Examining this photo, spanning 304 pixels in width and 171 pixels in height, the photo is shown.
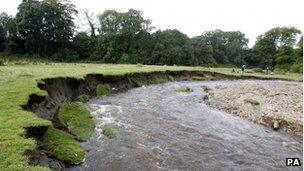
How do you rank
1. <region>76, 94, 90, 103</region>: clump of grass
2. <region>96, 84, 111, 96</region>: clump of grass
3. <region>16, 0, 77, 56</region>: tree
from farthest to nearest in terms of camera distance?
<region>16, 0, 77, 56</region>: tree
<region>96, 84, 111, 96</region>: clump of grass
<region>76, 94, 90, 103</region>: clump of grass

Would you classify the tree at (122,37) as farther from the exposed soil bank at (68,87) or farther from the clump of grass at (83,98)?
the clump of grass at (83,98)

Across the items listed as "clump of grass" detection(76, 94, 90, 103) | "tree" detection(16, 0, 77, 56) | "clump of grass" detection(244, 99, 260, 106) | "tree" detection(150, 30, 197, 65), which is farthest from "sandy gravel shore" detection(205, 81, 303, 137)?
"tree" detection(16, 0, 77, 56)

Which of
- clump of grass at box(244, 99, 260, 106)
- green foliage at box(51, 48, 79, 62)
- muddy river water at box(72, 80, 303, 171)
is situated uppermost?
green foliage at box(51, 48, 79, 62)

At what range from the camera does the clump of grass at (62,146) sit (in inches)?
603

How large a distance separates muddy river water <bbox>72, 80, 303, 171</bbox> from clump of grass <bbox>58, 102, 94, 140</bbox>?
61 cm

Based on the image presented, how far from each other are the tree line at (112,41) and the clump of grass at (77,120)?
192 ft

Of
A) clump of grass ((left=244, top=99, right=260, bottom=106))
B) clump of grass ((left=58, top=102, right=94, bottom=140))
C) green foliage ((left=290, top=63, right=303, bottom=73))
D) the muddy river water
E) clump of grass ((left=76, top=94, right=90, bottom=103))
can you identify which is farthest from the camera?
green foliage ((left=290, top=63, right=303, bottom=73))

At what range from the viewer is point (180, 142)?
19188 millimetres

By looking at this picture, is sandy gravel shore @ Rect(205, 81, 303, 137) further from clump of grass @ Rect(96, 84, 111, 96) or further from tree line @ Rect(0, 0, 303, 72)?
tree line @ Rect(0, 0, 303, 72)

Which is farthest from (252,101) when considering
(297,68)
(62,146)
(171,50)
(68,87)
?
(297,68)

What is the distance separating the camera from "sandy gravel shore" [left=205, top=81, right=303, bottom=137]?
24.6 m

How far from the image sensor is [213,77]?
2386 inches

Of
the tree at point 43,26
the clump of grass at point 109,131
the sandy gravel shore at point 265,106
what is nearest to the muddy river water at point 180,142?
the clump of grass at point 109,131

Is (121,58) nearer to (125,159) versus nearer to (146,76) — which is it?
(146,76)
